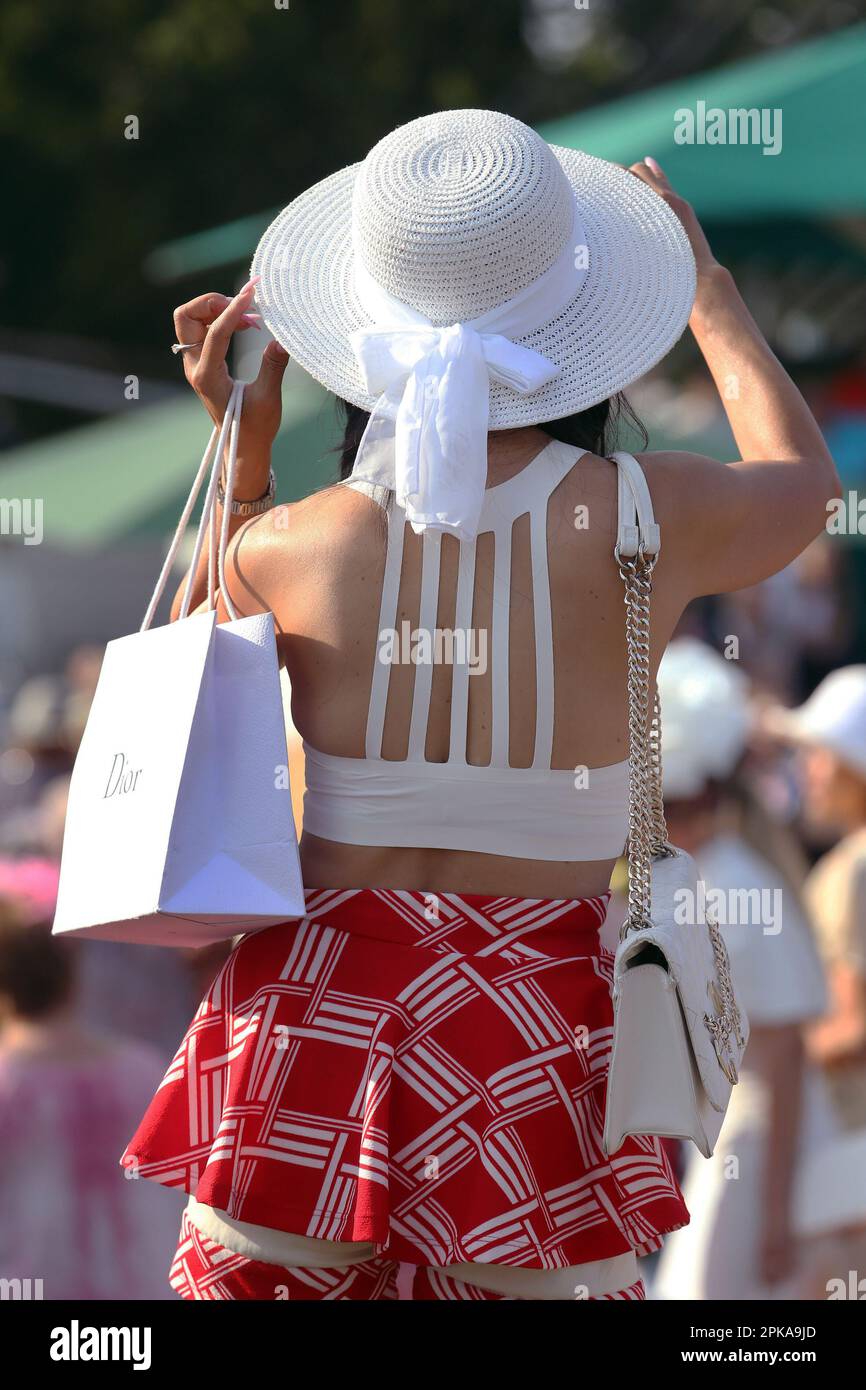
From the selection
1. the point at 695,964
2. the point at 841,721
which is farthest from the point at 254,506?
the point at 841,721

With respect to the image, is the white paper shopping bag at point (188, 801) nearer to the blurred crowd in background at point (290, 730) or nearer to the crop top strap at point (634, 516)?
the blurred crowd in background at point (290, 730)

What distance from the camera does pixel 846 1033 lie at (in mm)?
4184

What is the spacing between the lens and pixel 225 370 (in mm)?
2229

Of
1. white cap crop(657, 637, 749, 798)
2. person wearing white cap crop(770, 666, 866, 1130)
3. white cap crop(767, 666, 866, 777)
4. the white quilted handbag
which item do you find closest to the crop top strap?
the white quilted handbag

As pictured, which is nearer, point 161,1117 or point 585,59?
point 161,1117

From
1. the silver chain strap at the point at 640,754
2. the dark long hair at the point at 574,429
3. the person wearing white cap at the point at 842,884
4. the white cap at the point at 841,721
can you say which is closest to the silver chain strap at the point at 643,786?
the silver chain strap at the point at 640,754

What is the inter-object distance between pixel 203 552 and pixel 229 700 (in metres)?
0.31

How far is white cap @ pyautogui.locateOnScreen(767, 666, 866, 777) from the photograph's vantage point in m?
4.48

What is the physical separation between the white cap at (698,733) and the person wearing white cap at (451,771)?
2.04m

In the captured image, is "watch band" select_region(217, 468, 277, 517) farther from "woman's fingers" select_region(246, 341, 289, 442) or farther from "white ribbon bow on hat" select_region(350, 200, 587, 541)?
"white ribbon bow on hat" select_region(350, 200, 587, 541)

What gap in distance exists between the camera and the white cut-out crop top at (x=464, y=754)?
2.08 m

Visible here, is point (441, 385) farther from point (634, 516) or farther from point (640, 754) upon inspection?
point (640, 754)
